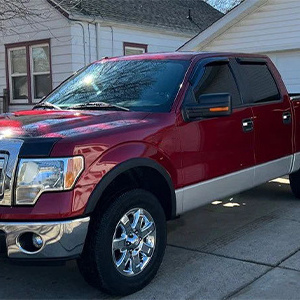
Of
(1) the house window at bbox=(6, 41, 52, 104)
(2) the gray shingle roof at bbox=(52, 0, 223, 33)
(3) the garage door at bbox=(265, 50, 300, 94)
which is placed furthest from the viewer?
(1) the house window at bbox=(6, 41, 52, 104)

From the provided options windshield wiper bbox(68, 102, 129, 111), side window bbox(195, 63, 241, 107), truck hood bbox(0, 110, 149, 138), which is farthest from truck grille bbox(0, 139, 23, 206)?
side window bbox(195, 63, 241, 107)

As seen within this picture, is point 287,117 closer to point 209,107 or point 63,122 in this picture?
point 209,107

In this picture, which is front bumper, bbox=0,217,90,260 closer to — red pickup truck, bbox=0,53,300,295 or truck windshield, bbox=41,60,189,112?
red pickup truck, bbox=0,53,300,295

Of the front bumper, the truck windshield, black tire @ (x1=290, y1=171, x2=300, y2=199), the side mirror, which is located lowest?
black tire @ (x1=290, y1=171, x2=300, y2=199)

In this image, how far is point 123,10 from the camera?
46.9 ft

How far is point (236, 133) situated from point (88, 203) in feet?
6.82

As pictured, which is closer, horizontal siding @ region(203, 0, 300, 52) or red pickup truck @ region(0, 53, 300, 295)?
red pickup truck @ region(0, 53, 300, 295)

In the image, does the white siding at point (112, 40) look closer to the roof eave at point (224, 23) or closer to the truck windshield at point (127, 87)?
the roof eave at point (224, 23)

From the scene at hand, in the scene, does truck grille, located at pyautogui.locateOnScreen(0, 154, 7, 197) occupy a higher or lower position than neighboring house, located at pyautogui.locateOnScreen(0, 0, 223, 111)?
lower

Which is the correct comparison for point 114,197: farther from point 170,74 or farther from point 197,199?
point 170,74

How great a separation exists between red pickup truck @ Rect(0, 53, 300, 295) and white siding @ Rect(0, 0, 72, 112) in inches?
297

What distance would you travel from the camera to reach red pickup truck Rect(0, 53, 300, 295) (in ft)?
A: 10.8

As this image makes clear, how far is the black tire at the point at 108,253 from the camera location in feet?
11.3

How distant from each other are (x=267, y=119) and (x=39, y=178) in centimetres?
310
